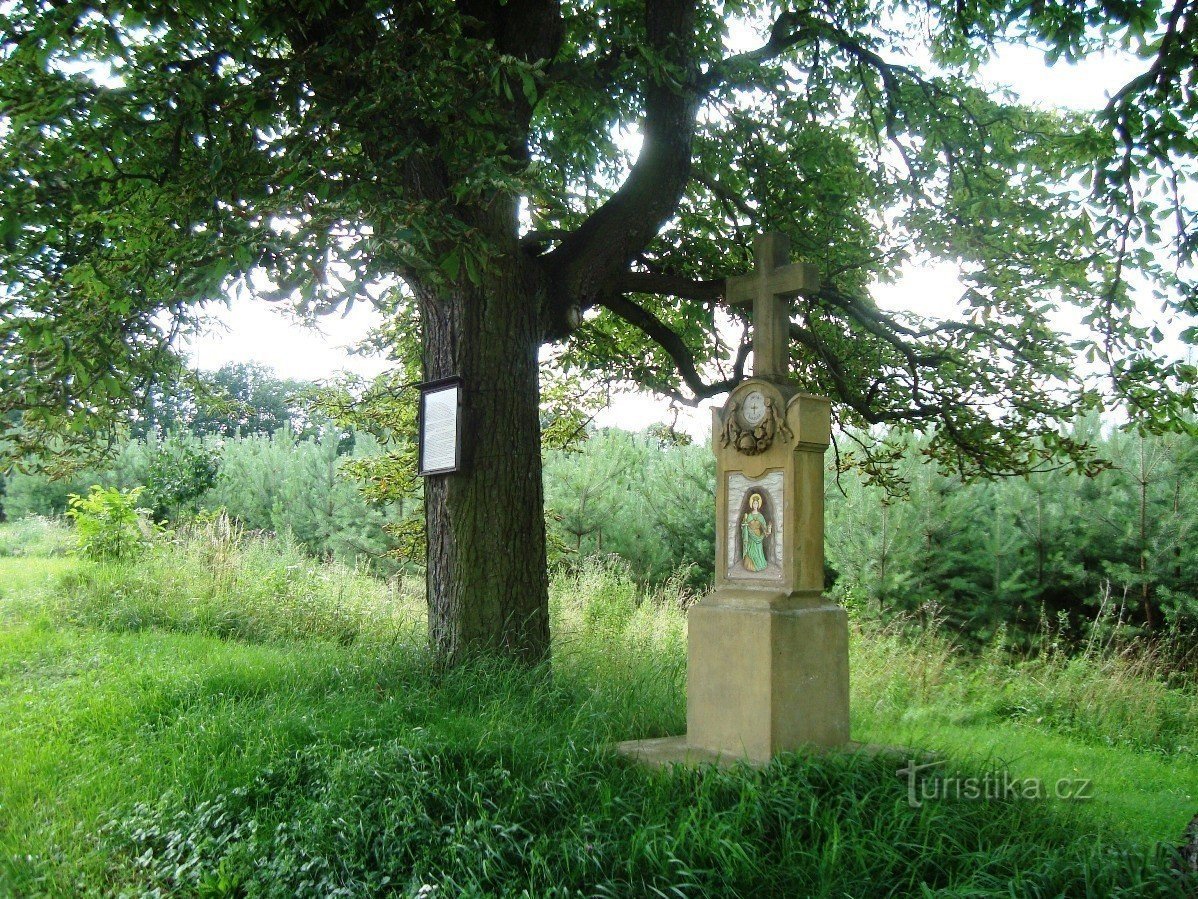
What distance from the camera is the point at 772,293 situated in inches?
245

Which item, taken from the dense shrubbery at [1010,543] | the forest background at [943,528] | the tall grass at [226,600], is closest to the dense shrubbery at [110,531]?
the tall grass at [226,600]

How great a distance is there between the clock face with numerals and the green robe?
0.57 meters

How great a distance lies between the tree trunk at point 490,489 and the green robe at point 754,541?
5.14 ft

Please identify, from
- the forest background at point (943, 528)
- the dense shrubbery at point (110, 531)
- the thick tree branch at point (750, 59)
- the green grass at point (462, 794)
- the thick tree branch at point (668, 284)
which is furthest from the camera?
the dense shrubbery at point (110, 531)

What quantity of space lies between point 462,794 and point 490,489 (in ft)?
8.36

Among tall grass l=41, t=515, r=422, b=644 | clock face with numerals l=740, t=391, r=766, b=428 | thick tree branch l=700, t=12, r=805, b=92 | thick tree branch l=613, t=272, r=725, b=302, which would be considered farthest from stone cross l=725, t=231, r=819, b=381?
tall grass l=41, t=515, r=422, b=644

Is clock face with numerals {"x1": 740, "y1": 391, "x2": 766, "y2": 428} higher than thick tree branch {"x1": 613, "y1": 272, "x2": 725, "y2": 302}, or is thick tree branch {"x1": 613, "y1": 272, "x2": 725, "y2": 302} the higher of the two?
thick tree branch {"x1": 613, "y1": 272, "x2": 725, "y2": 302}

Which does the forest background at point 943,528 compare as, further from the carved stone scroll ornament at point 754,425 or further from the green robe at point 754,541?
the green robe at point 754,541

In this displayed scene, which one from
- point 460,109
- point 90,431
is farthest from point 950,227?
point 90,431

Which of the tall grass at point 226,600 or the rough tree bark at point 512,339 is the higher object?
the rough tree bark at point 512,339

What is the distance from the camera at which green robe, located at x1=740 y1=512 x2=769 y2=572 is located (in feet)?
18.9

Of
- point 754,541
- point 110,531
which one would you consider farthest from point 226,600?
point 754,541

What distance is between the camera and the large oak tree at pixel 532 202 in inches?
201

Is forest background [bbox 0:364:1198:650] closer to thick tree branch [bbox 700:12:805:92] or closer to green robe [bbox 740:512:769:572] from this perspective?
green robe [bbox 740:512:769:572]
